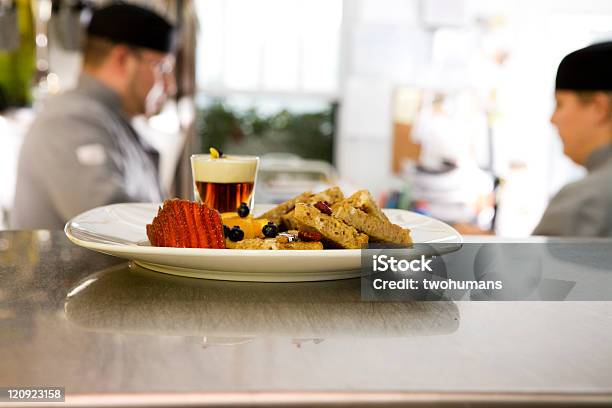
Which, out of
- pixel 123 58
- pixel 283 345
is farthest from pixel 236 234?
pixel 123 58

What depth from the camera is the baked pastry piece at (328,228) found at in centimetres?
67

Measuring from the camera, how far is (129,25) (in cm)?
252

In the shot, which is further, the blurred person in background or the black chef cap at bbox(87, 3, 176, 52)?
the black chef cap at bbox(87, 3, 176, 52)

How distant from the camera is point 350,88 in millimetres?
Answer: 6586

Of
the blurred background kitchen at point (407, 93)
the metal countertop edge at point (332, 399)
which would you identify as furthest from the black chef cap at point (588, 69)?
the blurred background kitchen at point (407, 93)

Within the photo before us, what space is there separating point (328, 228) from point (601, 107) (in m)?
1.69

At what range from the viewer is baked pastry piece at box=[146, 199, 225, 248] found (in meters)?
0.67

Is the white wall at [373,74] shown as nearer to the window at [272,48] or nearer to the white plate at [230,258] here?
the window at [272,48]

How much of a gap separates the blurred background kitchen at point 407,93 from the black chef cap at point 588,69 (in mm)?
3744

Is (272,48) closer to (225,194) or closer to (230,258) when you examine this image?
(225,194)

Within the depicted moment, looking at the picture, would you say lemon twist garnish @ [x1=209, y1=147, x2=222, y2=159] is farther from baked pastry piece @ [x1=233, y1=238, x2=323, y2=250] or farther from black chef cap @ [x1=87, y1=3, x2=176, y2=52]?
black chef cap @ [x1=87, y1=3, x2=176, y2=52]

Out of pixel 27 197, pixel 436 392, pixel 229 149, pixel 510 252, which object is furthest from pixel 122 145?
pixel 229 149

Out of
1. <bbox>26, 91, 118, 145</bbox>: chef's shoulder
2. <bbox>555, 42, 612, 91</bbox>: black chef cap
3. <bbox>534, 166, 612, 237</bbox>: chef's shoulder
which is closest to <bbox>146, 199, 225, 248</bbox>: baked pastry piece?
<bbox>534, 166, 612, 237</bbox>: chef's shoulder

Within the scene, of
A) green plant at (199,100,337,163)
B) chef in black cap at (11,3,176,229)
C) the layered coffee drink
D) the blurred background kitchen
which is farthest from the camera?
green plant at (199,100,337,163)
